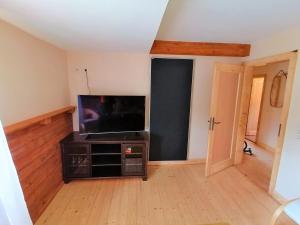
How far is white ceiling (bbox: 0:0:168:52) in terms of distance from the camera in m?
1.24

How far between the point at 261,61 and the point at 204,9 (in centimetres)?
163

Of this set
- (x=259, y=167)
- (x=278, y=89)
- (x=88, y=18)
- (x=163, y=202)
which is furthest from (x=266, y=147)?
(x=88, y=18)

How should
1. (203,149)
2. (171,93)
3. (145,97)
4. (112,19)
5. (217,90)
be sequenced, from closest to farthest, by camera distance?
(112,19) < (217,90) < (145,97) < (171,93) < (203,149)

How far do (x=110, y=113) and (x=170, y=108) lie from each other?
1.12 metres

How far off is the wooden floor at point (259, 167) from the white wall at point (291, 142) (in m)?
0.40

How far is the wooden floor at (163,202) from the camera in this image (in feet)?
6.37

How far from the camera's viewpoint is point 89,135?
277cm

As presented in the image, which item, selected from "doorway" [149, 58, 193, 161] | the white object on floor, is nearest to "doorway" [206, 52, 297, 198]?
"doorway" [149, 58, 193, 161]

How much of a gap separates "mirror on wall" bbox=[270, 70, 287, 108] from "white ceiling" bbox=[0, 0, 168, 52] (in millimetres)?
3359

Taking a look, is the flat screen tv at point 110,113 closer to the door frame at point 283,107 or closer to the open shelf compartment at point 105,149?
the open shelf compartment at point 105,149

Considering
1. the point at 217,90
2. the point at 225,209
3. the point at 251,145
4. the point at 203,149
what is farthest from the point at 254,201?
the point at 251,145

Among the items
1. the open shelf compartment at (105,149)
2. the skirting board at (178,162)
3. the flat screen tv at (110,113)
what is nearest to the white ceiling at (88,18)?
the flat screen tv at (110,113)

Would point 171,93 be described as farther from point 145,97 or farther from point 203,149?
point 203,149

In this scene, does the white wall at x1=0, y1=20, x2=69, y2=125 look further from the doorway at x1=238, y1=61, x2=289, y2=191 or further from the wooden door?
the doorway at x1=238, y1=61, x2=289, y2=191
